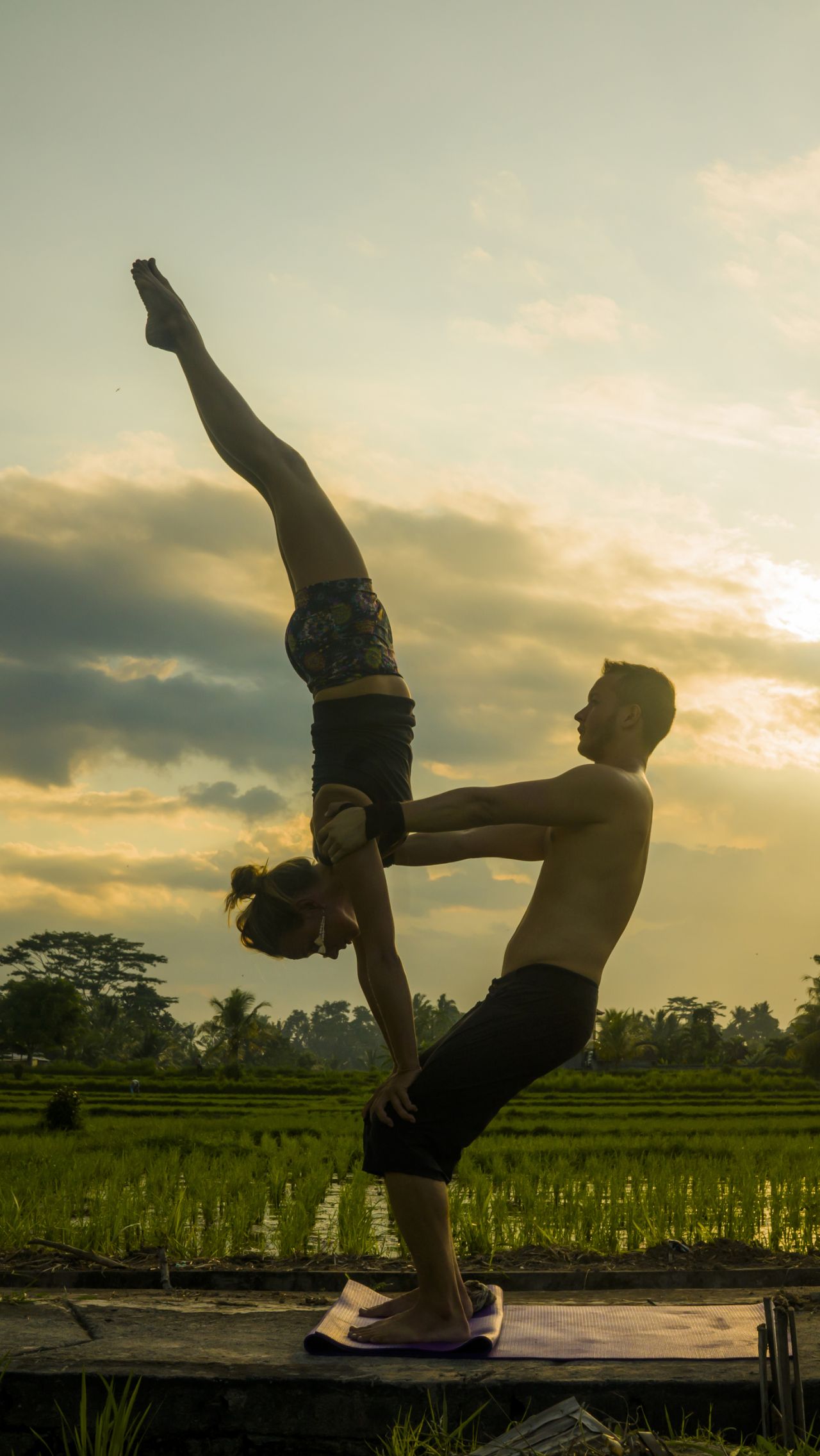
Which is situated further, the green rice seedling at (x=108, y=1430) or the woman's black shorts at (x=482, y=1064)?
the woman's black shorts at (x=482, y=1064)

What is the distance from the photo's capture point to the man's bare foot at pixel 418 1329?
3.05 m

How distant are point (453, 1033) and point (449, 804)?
697 mm

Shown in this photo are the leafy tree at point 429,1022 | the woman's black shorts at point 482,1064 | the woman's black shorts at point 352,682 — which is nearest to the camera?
the woman's black shorts at point 482,1064

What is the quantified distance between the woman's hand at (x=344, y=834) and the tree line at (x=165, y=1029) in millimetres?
28720

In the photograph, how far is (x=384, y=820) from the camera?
3.10 meters

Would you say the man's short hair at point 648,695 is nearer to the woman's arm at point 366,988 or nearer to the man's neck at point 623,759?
the man's neck at point 623,759

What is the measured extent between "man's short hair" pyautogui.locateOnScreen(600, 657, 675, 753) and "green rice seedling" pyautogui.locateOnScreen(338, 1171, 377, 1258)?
3.02m

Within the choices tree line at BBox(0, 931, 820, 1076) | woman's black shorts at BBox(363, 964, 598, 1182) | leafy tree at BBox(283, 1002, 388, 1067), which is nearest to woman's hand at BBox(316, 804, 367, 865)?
woman's black shorts at BBox(363, 964, 598, 1182)

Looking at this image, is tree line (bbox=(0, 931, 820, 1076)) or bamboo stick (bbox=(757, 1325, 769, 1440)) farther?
tree line (bbox=(0, 931, 820, 1076))

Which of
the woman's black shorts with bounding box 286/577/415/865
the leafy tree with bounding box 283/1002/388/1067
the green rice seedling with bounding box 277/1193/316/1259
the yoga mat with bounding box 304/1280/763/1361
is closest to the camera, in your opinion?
the yoga mat with bounding box 304/1280/763/1361

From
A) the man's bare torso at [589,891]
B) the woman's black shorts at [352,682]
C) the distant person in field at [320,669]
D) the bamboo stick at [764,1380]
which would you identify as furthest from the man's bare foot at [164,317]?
the bamboo stick at [764,1380]

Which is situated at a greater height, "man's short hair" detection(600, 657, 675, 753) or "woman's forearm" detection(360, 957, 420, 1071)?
"man's short hair" detection(600, 657, 675, 753)

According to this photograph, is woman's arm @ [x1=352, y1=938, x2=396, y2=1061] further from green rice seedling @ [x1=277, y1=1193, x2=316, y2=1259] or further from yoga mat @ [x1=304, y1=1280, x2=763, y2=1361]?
green rice seedling @ [x1=277, y1=1193, x2=316, y2=1259]

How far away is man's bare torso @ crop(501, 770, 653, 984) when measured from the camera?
11.0 ft
